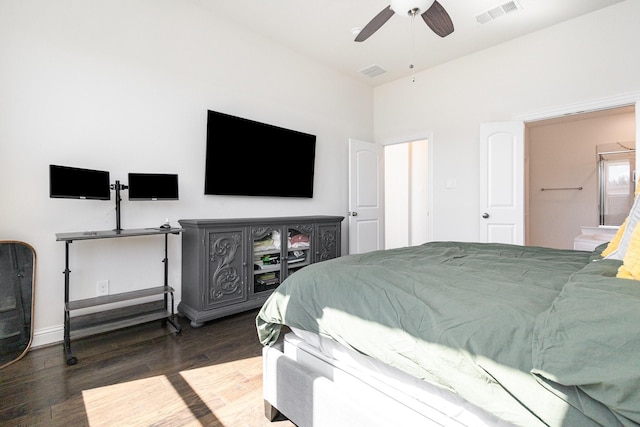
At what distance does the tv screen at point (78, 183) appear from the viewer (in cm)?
218

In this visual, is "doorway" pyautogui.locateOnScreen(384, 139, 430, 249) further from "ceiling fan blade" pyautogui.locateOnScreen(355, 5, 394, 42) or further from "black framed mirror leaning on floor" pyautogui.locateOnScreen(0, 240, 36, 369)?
"black framed mirror leaning on floor" pyautogui.locateOnScreen(0, 240, 36, 369)

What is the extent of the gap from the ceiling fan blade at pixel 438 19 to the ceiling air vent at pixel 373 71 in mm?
1744

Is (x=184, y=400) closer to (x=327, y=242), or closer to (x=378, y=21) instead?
(x=327, y=242)

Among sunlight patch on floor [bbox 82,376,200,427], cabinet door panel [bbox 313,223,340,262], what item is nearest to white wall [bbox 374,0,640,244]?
cabinet door panel [bbox 313,223,340,262]

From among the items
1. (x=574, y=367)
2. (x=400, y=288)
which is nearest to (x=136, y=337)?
(x=400, y=288)

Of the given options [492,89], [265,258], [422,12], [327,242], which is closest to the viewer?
[422,12]

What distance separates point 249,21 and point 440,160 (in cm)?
293

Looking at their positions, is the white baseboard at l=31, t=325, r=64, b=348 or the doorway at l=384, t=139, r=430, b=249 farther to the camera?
the doorway at l=384, t=139, r=430, b=249

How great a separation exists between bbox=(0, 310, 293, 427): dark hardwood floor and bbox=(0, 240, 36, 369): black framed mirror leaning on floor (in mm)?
108

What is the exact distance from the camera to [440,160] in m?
4.37

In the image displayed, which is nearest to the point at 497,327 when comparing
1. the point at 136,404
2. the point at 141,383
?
the point at 136,404

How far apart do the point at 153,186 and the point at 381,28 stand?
9.45ft

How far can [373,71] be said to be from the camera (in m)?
4.54

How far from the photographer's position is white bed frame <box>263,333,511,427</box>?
96 centimetres
